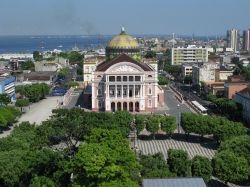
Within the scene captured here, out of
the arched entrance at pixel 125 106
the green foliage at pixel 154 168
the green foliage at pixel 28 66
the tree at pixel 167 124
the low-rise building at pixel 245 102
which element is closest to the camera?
the green foliage at pixel 154 168

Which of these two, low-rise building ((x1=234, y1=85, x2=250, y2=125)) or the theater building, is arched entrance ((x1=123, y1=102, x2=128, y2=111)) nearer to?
the theater building

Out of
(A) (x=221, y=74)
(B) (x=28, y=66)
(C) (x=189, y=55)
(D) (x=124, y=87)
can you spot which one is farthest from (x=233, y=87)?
(B) (x=28, y=66)

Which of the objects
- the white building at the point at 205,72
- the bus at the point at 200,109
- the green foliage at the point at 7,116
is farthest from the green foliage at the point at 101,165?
the white building at the point at 205,72

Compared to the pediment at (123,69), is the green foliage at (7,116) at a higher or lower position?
lower

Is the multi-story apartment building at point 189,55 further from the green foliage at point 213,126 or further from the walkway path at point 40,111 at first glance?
the green foliage at point 213,126

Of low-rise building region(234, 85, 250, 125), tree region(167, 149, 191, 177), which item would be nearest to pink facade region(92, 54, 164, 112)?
low-rise building region(234, 85, 250, 125)

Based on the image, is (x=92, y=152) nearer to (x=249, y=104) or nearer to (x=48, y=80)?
A: (x=249, y=104)

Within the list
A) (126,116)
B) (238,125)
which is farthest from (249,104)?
(126,116)
